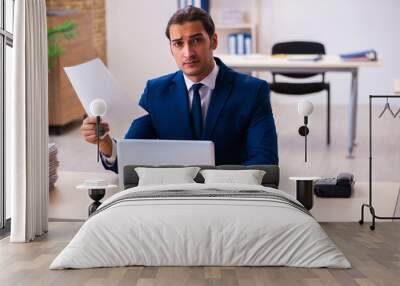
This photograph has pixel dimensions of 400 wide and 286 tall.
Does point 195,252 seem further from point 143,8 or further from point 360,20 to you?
point 360,20

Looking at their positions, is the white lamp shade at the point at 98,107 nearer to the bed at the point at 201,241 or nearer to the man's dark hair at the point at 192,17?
the man's dark hair at the point at 192,17

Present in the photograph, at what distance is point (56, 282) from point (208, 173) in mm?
1470

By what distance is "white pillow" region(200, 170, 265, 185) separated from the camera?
4.61 m

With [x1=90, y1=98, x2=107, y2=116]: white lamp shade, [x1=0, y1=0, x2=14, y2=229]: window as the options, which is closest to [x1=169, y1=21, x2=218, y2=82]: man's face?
[x1=90, y1=98, x2=107, y2=116]: white lamp shade

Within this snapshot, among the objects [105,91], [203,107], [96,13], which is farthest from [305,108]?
[96,13]

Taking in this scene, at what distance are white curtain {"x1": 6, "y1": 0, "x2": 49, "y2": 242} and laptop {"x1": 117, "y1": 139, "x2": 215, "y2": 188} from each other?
51cm

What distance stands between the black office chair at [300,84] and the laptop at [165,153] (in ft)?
7.32

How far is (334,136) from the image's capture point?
24.2 feet

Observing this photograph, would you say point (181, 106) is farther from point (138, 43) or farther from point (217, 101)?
point (138, 43)

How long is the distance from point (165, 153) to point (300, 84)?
253 cm

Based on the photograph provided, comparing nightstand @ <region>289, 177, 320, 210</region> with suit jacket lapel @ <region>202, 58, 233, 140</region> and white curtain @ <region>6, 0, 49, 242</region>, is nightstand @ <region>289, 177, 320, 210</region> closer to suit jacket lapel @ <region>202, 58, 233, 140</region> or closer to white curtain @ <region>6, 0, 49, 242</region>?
suit jacket lapel @ <region>202, 58, 233, 140</region>

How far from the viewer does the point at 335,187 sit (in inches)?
225

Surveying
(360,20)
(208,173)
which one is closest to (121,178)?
(208,173)

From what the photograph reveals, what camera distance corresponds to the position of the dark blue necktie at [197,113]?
5.11 metres
